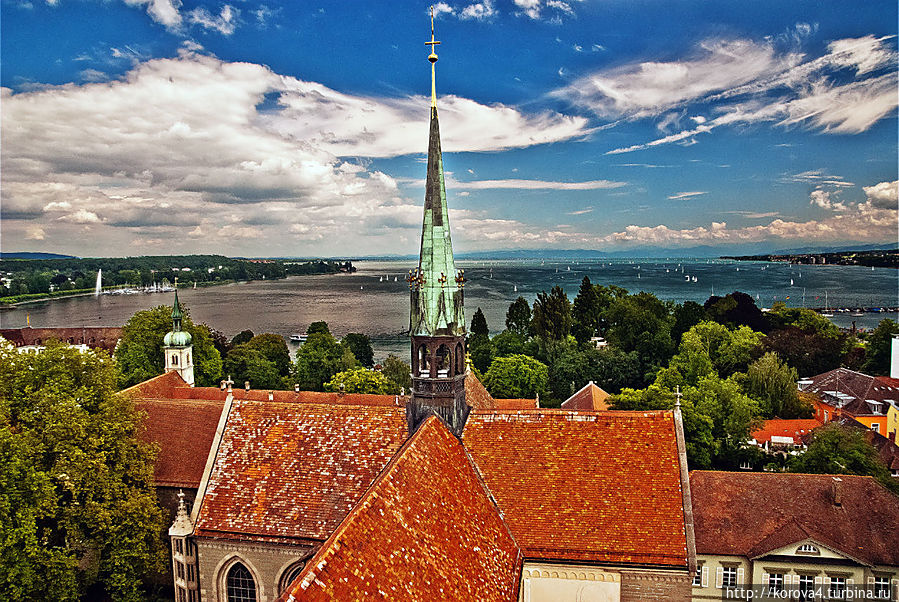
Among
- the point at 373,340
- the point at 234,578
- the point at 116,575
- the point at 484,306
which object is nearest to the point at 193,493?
the point at 116,575

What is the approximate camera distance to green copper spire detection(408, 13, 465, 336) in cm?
1783

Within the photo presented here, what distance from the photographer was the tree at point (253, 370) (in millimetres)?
57312

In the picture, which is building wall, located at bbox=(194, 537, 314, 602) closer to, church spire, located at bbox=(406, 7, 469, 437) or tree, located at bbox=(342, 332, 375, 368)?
church spire, located at bbox=(406, 7, 469, 437)

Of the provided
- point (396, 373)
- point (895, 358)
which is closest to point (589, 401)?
point (396, 373)

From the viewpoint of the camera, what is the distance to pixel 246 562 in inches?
647

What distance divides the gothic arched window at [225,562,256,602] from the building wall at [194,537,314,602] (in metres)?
0.18

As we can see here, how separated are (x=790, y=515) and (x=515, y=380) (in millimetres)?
30459

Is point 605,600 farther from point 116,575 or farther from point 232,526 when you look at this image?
point 116,575

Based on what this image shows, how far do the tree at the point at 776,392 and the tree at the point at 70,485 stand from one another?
153 ft

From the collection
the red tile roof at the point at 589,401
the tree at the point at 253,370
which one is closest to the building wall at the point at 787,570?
the red tile roof at the point at 589,401

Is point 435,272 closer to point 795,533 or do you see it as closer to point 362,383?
point 795,533

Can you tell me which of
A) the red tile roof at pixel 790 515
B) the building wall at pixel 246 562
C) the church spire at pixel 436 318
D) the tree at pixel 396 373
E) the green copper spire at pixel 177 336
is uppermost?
the church spire at pixel 436 318

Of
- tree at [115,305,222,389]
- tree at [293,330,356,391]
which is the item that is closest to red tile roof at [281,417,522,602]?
tree at [115,305,222,389]

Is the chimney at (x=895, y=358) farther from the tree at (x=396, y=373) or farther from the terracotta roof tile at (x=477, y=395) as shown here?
the tree at (x=396, y=373)
